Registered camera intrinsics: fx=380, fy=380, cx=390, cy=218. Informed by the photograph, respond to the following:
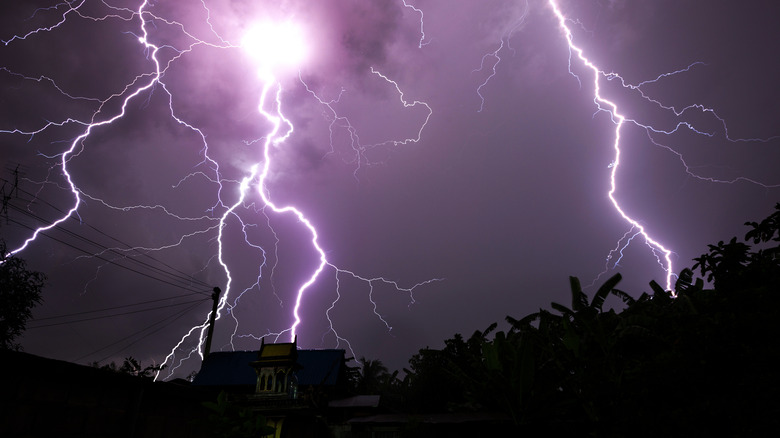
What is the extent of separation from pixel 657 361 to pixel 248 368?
16867 millimetres

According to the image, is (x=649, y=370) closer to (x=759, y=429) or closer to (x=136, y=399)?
(x=759, y=429)

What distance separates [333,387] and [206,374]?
6.25m

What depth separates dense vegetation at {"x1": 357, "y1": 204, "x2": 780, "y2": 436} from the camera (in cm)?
491

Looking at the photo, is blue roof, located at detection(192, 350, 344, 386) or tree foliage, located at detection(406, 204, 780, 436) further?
blue roof, located at detection(192, 350, 344, 386)

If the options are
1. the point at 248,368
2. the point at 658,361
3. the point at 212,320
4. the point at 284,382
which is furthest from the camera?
the point at 212,320

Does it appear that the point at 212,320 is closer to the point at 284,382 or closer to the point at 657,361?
the point at 284,382

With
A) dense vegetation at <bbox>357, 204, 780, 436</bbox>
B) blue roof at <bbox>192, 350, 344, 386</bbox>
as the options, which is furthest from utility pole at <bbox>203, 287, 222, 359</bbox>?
dense vegetation at <bbox>357, 204, 780, 436</bbox>

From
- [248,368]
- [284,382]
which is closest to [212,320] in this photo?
[248,368]

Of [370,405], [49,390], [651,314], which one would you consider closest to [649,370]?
[651,314]

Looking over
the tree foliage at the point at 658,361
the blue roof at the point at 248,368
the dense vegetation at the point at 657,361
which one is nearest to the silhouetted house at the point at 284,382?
the blue roof at the point at 248,368

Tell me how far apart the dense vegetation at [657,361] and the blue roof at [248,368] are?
5.20m

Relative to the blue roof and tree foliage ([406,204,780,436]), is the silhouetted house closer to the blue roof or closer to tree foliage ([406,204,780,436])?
the blue roof

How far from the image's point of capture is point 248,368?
1783 cm

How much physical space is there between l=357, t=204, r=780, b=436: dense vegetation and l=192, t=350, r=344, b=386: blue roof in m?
5.20
